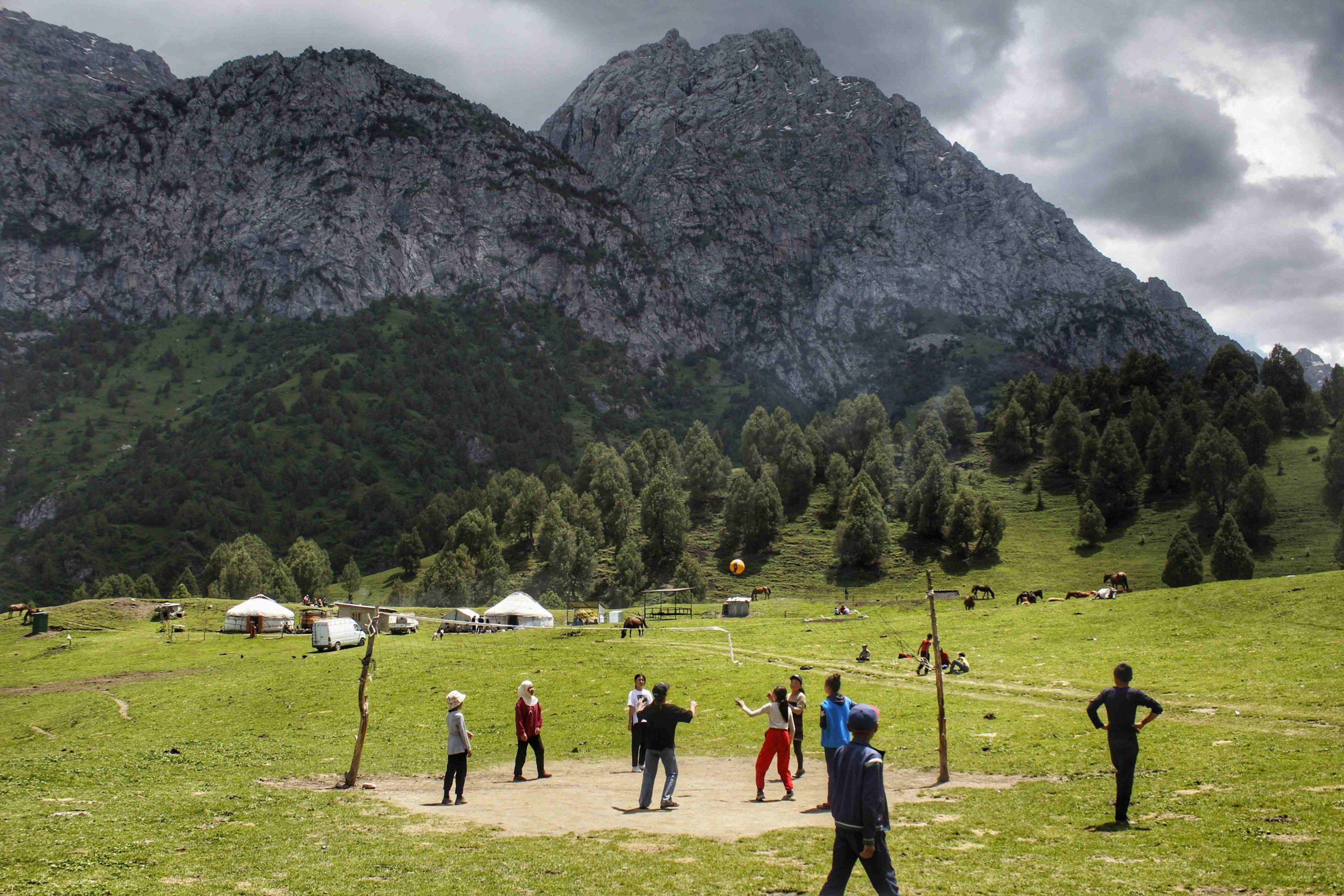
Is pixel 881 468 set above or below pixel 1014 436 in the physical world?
below

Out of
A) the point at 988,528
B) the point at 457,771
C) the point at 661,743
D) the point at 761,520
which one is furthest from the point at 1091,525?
the point at 457,771

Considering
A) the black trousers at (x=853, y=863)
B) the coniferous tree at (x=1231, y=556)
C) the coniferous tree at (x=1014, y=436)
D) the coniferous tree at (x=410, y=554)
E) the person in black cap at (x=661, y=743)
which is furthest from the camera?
the coniferous tree at (x=1014, y=436)

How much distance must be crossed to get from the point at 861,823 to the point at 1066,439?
15980cm

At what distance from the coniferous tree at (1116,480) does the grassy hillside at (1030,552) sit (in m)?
2.74

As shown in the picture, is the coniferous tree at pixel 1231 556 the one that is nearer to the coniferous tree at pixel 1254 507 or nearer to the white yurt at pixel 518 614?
the coniferous tree at pixel 1254 507

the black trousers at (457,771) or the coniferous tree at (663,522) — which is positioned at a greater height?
the coniferous tree at (663,522)

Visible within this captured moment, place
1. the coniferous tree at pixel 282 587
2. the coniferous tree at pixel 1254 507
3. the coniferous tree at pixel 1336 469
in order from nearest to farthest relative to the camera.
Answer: the coniferous tree at pixel 1254 507
the coniferous tree at pixel 1336 469
the coniferous tree at pixel 282 587

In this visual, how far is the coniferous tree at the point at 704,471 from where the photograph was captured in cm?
17138

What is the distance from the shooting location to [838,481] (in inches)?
6058

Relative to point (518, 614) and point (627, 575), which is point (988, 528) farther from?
point (518, 614)

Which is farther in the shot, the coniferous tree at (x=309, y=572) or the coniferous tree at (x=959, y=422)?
the coniferous tree at (x=959, y=422)

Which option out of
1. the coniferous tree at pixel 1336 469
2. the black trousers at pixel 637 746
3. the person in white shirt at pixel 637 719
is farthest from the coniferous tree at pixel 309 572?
the coniferous tree at pixel 1336 469

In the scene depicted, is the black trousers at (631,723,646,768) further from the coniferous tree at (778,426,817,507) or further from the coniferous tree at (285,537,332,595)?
the coniferous tree at (778,426,817,507)

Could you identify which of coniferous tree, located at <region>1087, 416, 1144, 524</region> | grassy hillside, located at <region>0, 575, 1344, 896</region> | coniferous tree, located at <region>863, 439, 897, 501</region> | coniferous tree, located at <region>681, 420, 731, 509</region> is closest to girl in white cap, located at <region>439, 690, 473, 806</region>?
grassy hillside, located at <region>0, 575, 1344, 896</region>
